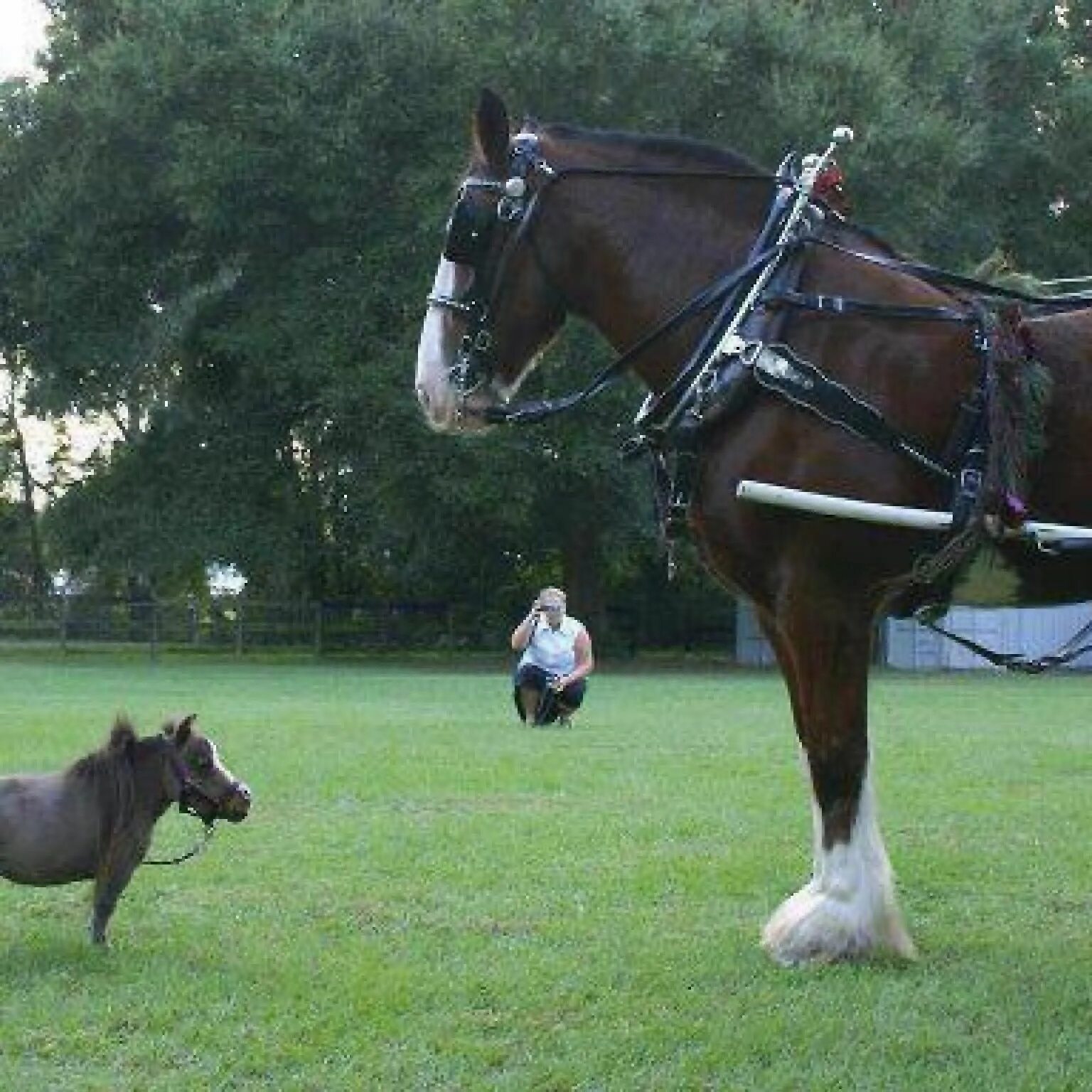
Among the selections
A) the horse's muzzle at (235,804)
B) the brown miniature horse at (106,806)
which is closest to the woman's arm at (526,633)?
the horse's muzzle at (235,804)

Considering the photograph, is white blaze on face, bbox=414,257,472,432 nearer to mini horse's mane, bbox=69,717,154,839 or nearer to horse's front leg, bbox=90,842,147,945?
mini horse's mane, bbox=69,717,154,839

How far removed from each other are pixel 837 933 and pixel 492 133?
10.4 feet

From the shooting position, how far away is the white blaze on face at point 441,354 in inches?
255

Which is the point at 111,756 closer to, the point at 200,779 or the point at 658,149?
the point at 200,779

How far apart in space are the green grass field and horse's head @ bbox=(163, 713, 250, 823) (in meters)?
0.51

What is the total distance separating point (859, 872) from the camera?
6320 mm

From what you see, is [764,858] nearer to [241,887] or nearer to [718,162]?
[241,887]

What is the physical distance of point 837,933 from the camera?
634 cm

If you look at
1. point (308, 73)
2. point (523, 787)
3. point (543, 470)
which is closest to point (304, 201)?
point (308, 73)

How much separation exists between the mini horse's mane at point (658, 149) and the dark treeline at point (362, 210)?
24.5 metres

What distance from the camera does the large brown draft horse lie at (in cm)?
589

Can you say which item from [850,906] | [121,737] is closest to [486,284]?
[121,737]

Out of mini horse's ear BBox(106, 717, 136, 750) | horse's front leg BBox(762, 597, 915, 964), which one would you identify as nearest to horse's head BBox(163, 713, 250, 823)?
mini horse's ear BBox(106, 717, 136, 750)

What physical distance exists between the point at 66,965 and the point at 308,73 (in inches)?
1195
